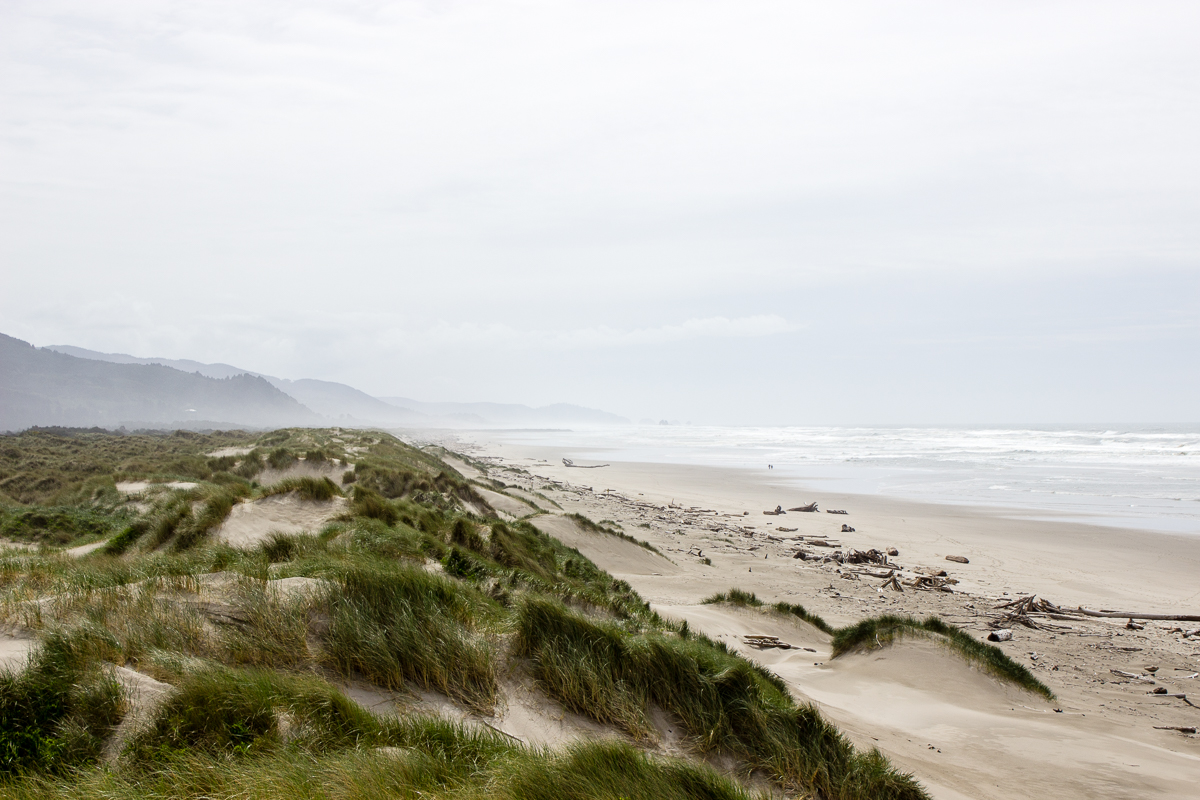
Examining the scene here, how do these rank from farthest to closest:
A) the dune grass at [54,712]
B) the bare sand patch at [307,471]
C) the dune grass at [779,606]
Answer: the bare sand patch at [307,471] → the dune grass at [779,606] → the dune grass at [54,712]

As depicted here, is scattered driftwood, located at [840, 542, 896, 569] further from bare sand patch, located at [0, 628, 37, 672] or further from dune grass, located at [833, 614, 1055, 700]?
bare sand patch, located at [0, 628, 37, 672]

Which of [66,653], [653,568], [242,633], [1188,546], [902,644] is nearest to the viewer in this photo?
[66,653]

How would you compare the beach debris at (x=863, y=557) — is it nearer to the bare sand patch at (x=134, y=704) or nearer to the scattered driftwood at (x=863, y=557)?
the scattered driftwood at (x=863, y=557)

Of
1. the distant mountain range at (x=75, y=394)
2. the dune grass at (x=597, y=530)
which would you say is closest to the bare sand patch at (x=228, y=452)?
the dune grass at (x=597, y=530)

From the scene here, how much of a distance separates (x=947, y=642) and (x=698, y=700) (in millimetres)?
5941

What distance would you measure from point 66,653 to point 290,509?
719 centimetres

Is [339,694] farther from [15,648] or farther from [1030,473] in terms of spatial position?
[1030,473]

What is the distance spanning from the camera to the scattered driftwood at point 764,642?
31.6 ft

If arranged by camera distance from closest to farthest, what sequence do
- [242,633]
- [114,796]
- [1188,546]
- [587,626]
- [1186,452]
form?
[114,796] < [242,633] < [587,626] < [1188,546] < [1186,452]

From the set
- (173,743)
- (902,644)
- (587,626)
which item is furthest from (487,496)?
(173,743)

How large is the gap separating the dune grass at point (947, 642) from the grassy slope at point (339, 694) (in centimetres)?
422

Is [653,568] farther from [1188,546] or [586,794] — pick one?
[1188,546]

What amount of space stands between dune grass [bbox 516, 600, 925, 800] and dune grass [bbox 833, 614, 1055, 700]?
4.72m

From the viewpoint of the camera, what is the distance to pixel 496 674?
4.74m
